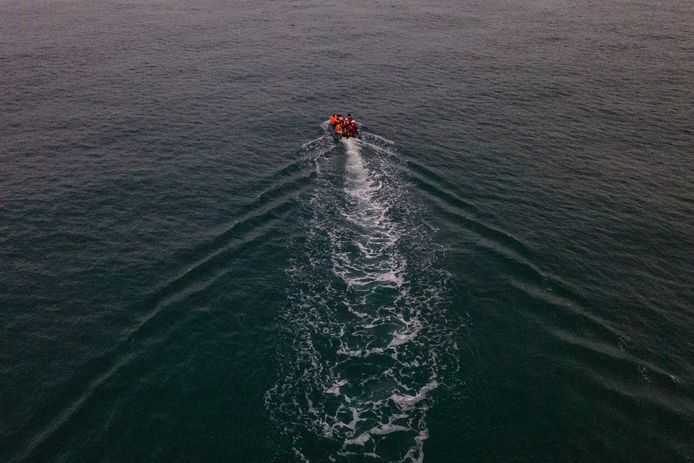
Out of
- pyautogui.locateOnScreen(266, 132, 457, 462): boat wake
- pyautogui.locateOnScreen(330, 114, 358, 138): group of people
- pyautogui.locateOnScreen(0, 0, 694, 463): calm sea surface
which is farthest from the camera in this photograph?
pyautogui.locateOnScreen(330, 114, 358, 138): group of people

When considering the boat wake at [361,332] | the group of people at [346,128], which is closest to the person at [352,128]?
the group of people at [346,128]

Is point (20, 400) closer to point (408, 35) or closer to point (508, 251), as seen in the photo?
point (508, 251)

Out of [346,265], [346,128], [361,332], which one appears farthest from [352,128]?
[361,332]

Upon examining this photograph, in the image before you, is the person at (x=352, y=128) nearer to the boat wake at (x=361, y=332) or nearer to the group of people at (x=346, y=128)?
the group of people at (x=346, y=128)

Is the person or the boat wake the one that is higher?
the person

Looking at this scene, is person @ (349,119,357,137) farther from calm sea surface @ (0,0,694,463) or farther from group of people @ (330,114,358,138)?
calm sea surface @ (0,0,694,463)

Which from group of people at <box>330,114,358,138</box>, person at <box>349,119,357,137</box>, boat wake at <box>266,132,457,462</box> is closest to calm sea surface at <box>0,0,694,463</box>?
boat wake at <box>266,132,457,462</box>

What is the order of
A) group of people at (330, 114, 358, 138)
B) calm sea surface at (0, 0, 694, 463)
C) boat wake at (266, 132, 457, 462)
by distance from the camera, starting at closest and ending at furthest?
boat wake at (266, 132, 457, 462) < calm sea surface at (0, 0, 694, 463) < group of people at (330, 114, 358, 138)

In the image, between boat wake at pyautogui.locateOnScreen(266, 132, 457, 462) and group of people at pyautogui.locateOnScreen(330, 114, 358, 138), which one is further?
group of people at pyautogui.locateOnScreen(330, 114, 358, 138)
